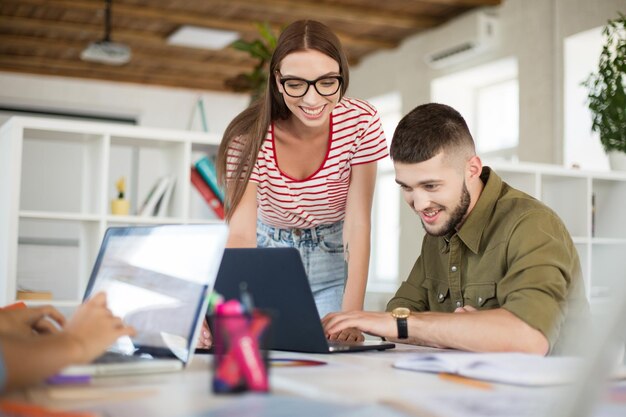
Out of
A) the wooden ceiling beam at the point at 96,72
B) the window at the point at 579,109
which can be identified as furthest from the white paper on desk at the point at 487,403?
the wooden ceiling beam at the point at 96,72

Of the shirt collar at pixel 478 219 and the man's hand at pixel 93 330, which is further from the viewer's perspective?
the shirt collar at pixel 478 219

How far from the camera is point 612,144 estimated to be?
3.36 metres

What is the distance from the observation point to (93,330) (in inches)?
36.9

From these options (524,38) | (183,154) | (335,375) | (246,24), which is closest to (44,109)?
(246,24)

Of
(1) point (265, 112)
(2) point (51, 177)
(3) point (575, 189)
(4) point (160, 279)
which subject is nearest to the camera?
(4) point (160, 279)

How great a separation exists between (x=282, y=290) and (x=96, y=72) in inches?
299

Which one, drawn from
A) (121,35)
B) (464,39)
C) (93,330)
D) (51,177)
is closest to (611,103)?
(93,330)

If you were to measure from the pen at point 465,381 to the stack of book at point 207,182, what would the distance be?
99.3 inches

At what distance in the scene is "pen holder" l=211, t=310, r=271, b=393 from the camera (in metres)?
0.81

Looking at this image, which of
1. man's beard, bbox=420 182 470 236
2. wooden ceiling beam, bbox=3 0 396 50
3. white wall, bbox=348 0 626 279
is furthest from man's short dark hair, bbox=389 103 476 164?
wooden ceiling beam, bbox=3 0 396 50

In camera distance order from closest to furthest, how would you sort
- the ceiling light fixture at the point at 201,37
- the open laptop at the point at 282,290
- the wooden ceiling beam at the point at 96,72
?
the open laptop at the point at 282,290 → the ceiling light fixture at the point at 201,37 → the wooden ceiling beam at the point at 96,72

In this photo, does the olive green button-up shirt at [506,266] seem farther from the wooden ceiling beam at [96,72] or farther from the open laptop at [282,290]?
the wooden ceiling beam at [96,72]

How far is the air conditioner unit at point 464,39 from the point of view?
6.00 metres

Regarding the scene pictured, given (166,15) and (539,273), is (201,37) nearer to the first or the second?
(166,15)
